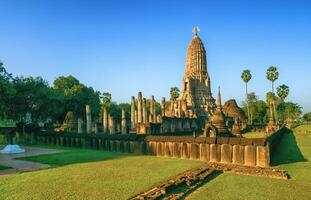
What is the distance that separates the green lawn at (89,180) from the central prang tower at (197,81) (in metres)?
59.4

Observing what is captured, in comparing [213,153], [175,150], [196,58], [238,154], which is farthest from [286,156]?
[196,58]

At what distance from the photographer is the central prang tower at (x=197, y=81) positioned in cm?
7376

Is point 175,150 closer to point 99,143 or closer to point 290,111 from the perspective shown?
point 99,143

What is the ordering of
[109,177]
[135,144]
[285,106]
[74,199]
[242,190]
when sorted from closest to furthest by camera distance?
[74,199], [242,190], [109,177], [135,144], [285,106]

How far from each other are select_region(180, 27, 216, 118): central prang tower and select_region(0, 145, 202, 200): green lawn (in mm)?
59391

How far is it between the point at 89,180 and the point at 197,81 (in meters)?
69.2

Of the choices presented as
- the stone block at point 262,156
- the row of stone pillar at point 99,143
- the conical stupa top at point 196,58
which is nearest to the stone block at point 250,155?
the stone block at point 262,156

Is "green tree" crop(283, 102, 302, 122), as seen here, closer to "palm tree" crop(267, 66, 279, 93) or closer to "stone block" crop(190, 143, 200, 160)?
"palm tree" crop(267, 66, 279, 93)

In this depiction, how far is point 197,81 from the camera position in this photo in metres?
77.6

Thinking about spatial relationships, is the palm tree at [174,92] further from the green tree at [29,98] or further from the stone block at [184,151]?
the stone block at [184,151]

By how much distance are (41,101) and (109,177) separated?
4088 centimetres

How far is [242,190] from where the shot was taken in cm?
948

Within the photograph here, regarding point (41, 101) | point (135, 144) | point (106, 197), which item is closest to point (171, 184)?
point (106, 197)

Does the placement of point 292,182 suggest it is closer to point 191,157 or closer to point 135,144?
point 191,157
